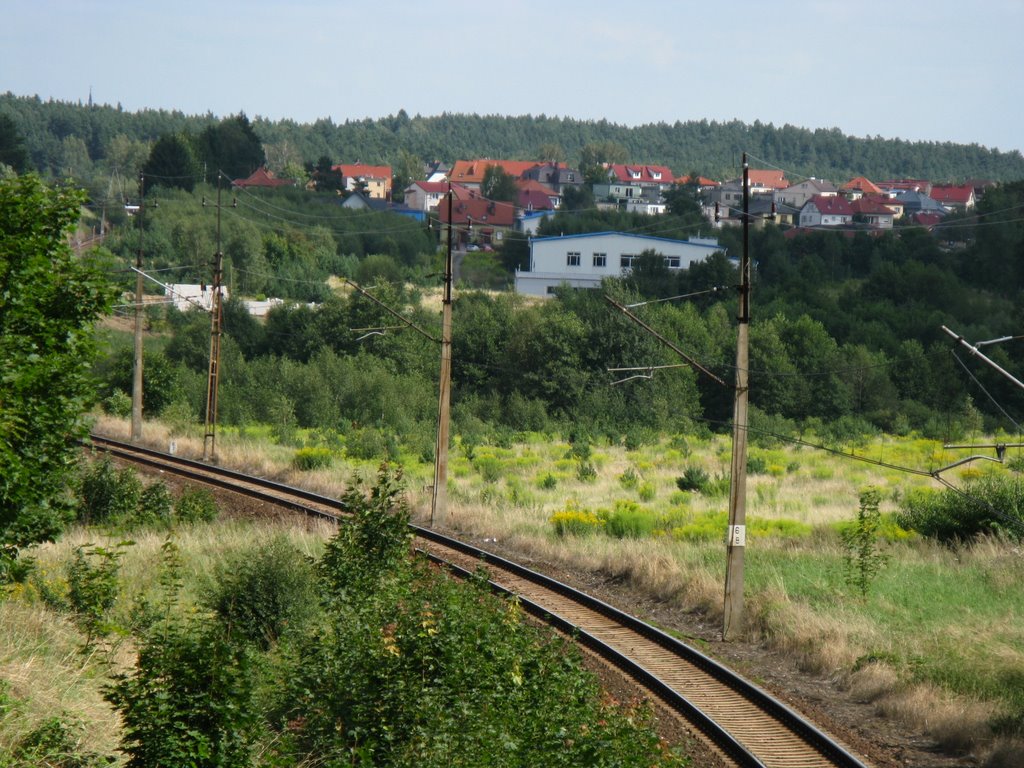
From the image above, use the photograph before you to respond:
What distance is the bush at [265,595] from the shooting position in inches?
637

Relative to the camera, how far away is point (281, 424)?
47156 millimetres

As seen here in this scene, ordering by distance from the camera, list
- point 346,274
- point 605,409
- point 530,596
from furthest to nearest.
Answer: point 346,274 → point 605,409 → point 530,596

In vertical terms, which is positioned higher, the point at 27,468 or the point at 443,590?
the point at 27,468

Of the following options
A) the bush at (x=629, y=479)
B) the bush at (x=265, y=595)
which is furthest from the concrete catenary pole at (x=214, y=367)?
the bush at (x=265, y=595)

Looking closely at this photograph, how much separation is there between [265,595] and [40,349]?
232 inches

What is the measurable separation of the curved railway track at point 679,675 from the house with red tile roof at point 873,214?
112m

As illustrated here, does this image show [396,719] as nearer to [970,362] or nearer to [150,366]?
[150,366]

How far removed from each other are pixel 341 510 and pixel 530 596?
900cm

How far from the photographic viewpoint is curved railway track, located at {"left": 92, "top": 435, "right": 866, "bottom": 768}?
12.7 meters

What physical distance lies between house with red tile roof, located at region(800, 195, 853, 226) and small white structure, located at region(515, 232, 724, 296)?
184ft

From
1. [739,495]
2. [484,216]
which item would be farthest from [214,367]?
[484,216]

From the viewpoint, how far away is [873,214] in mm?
Answer: 129875

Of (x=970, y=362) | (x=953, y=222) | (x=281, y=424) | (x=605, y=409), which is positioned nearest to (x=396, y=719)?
(x=281, y=424)

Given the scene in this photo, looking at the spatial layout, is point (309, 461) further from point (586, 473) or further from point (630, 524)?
point (630, 524)
